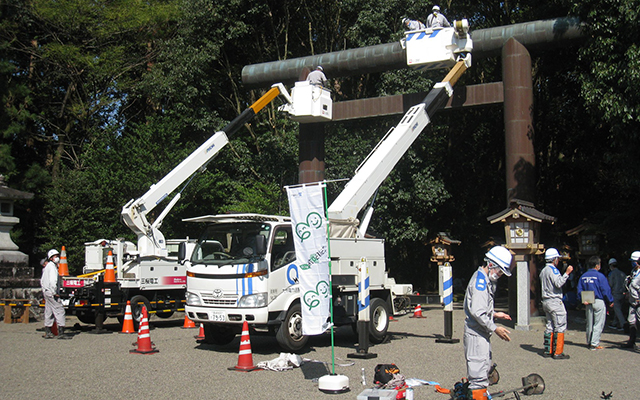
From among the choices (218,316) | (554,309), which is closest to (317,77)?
(218,316)

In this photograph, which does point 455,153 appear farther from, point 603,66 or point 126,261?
point 126,261

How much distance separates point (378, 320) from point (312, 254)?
14.5ft

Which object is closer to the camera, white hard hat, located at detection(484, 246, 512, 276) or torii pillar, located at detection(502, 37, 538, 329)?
white hard hat, located at detection(484, 246, 512, 276)

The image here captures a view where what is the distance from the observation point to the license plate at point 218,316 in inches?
451

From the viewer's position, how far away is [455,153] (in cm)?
2900

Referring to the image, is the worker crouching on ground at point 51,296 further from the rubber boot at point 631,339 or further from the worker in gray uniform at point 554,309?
the rubber boot at point 631,339

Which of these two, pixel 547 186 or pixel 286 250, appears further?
pixel 547 186

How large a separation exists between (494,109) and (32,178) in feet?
78.0

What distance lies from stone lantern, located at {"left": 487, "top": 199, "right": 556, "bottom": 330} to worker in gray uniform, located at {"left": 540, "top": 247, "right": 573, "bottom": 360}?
13.1 ft

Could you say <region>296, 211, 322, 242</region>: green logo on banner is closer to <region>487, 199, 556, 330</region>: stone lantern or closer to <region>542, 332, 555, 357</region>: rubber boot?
<region>542, 332, 555, 357</region>: rubber boot

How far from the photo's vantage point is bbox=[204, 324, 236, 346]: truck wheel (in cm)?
1264

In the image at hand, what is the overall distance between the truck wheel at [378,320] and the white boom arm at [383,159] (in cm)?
163

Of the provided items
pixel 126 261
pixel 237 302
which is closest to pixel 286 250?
pixel 237 302

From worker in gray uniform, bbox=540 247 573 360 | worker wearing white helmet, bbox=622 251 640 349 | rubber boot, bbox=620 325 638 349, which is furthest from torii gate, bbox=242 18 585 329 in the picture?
worker in gray uniform, bbox=540 247 573 360
